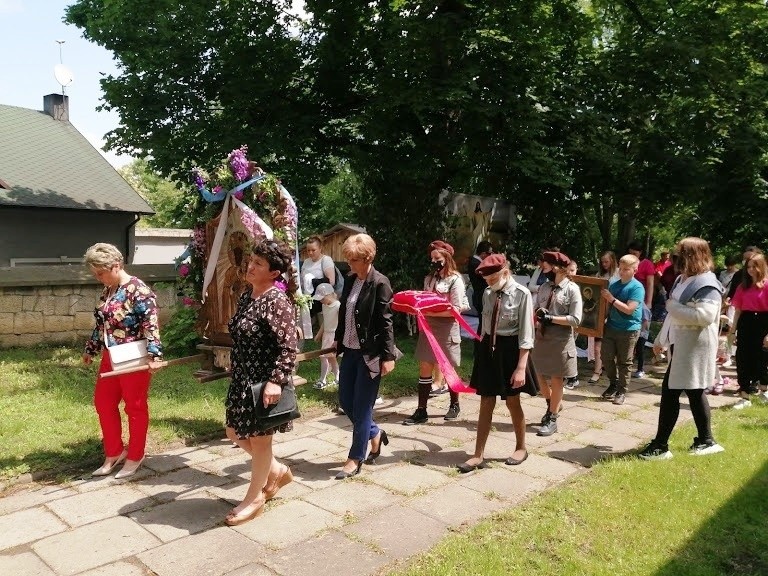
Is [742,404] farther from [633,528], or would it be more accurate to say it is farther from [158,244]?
[158,244]

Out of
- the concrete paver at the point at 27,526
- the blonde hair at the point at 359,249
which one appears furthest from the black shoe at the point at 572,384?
the concrete paver at the point at 27,526

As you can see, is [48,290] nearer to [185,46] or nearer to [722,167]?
[185,46]

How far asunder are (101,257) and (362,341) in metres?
2.05

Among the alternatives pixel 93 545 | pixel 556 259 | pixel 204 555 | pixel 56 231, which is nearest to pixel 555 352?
pixel 556 259

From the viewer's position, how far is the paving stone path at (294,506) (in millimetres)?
3666

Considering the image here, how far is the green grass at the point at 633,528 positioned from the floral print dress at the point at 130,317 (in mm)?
2625

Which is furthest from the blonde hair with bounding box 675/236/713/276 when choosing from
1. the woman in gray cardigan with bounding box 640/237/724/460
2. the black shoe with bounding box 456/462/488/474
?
the black shoe with bounding box 456/462/488/474

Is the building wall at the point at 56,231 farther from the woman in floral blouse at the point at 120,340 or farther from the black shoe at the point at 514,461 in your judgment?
the black shoe at the point at 514,461

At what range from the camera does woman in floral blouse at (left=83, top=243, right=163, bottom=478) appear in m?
4.84

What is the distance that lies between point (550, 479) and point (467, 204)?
27.6 ft

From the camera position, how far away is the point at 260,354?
13.3ft

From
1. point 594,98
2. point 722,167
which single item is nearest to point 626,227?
point 722,167

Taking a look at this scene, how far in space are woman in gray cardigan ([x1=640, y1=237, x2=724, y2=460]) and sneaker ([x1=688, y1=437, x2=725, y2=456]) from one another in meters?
0.03

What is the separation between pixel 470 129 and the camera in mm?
11711
